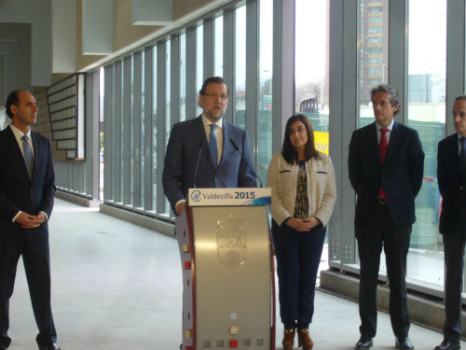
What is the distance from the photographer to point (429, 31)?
632 cm

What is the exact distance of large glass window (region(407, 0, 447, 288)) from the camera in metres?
6.21

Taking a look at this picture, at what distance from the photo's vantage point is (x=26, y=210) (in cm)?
481

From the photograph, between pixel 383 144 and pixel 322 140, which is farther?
pixel 322 140

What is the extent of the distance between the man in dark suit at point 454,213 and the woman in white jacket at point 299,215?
27.8 inches

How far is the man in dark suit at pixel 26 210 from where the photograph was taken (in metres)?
4.78

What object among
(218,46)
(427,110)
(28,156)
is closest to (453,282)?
(427,110)

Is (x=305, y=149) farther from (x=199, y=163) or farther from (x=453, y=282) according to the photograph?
(x=453, y=282)

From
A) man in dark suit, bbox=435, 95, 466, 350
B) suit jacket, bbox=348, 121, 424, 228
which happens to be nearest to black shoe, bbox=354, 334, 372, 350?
man in dark suit, bbox=435, 95, 466, 350

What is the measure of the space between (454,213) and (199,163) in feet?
5.24

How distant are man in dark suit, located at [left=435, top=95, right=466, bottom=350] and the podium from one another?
4.42 feet

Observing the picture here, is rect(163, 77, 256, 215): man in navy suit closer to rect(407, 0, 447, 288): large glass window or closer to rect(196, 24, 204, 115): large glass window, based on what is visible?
rect(407, 0, 447, 288): large glass window

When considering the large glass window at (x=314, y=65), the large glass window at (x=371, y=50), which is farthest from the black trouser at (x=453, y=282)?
the large glass window at (x=314, y=65)

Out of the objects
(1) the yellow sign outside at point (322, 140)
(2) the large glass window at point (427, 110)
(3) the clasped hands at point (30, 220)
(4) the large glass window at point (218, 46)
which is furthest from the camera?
(4) the large glass window at point (218, 46)

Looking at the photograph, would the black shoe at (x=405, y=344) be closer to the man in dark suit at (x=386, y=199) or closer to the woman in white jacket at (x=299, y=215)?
the man in dark suit at (x=386, y=199)
